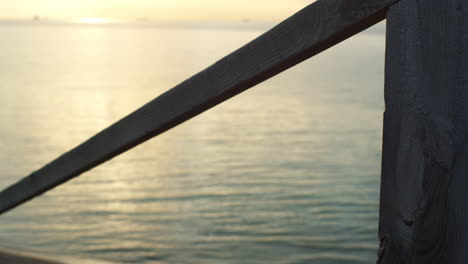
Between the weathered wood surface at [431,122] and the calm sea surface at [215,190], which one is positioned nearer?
the weathered wood surface at [431,122]

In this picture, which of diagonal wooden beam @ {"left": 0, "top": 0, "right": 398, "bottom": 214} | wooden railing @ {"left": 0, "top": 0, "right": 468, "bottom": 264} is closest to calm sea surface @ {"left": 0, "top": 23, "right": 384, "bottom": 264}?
diagonal wooden beam @ {"left": 0, "top": 0, "right": 398, "bottom": 214}

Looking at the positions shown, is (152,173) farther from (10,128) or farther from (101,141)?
(101,141)

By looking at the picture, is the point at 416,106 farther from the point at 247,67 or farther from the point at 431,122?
the point at 247,67

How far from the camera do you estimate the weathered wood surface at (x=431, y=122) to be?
2.89 feet

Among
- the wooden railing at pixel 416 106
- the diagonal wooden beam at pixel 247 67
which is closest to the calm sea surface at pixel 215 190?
the diagonal wooden beam at pixel 247 67

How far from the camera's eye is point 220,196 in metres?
7.82

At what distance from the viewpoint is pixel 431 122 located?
0.89 m

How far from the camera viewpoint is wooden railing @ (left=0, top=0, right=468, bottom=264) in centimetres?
88

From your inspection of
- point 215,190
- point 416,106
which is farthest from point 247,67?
point 215,190

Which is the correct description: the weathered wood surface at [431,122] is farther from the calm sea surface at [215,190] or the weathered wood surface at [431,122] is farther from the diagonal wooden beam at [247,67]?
the calm sea surface at [215,190]

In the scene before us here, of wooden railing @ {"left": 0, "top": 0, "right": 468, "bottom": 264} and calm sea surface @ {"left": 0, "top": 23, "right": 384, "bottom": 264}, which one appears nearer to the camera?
wooden railing @ {"left": 0, "top": 0, "right": 468, "bottom": 264}

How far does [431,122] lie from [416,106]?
3 centimetres

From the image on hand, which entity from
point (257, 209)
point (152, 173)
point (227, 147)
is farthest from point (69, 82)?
point (257, 209)

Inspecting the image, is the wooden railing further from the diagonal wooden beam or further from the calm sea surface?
the calm sea surface
